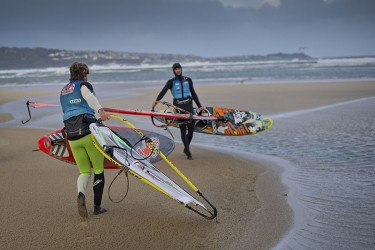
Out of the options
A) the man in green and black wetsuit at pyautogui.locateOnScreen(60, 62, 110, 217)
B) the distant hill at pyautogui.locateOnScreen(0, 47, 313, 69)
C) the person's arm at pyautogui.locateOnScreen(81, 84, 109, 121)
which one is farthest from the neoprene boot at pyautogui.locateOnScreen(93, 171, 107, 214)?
the distant hill at pyautogui.locateOnScreen(0, 47, 313, 69)

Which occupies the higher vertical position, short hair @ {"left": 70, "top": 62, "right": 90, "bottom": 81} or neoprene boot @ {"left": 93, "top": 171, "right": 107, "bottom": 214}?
short hair @ {"left": 70, "top": 62, "right": 90, "bottom": 81}

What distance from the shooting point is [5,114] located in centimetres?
1402

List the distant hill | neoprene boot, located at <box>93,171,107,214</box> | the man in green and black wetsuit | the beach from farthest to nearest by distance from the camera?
1. the distant hill
2. neoprene boot, located at <box>93,171,107,214</box>
3. the man in green and black wetsuit
4. the beach

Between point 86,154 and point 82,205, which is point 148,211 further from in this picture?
point 86,154

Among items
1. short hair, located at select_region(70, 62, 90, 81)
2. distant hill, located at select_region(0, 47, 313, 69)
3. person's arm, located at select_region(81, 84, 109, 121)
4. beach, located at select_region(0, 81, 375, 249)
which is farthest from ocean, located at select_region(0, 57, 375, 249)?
distant hill, located at select_region(0, 47, 313, 69)

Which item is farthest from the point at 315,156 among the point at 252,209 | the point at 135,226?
the point at 135,226

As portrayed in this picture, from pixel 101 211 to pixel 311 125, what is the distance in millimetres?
6814

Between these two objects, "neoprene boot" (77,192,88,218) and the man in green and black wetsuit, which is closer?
the man in green and black wetsuit

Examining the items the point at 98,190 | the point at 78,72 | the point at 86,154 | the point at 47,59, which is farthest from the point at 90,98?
the point at 47,59

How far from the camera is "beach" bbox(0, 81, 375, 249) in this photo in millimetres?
3814

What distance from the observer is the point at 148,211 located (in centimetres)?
460

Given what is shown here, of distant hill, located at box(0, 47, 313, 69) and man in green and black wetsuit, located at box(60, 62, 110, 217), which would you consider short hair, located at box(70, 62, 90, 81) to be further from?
distant hill, located at box(0, 47, 313, 69)

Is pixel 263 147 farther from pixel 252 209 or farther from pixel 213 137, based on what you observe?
pixel 252 209

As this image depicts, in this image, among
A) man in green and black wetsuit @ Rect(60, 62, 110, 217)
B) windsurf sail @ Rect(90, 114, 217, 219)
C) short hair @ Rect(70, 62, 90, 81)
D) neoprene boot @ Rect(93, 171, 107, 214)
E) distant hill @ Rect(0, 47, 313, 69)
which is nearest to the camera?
windsurf sail @ Rect(90, 114, 217, 219)
